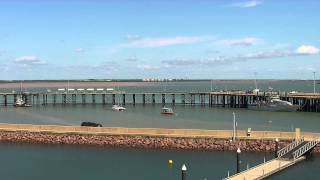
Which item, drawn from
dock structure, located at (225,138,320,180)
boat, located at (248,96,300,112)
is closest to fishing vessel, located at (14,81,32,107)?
boat, located at (248,96,300,112)

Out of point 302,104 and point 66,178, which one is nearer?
point 66,178

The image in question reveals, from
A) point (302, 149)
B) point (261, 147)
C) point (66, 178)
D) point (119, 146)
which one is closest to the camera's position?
point (66, 178)

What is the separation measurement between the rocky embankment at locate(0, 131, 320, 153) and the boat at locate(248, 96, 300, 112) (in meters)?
58.9

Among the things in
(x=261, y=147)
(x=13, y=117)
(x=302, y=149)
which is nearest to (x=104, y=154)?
(x=261, y=147)

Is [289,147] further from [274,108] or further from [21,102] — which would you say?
[21,102]

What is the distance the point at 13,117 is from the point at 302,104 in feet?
195

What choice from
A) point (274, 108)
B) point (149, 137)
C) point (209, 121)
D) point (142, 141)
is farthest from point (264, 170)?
point (274, 108)

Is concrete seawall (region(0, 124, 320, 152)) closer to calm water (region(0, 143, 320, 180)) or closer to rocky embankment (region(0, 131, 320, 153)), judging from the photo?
rocky embankment (region(0, 131, 320, 153))

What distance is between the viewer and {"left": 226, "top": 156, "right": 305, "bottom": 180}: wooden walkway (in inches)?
1725

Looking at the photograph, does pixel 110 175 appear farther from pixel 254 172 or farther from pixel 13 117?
pixel 13 117

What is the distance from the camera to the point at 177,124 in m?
91.4

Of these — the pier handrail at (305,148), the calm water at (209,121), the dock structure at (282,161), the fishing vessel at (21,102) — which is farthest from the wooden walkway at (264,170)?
the fishing vessel at (21,102)

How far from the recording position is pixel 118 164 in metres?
54.5

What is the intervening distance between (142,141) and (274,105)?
199 feet
